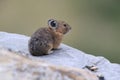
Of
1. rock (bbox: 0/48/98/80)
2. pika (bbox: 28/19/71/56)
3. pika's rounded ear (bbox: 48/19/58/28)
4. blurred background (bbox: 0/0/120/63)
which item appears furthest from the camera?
blurred background (bbox: 0/0/120/63)

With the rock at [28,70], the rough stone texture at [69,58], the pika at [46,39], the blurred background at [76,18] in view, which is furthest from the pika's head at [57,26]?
the blurred background at [76,18]

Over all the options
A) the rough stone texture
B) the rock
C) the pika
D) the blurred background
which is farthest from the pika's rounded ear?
the blurred background

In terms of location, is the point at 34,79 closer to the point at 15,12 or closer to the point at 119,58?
the point at 119,58

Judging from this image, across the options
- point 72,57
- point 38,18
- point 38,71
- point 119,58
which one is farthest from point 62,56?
point 38,18

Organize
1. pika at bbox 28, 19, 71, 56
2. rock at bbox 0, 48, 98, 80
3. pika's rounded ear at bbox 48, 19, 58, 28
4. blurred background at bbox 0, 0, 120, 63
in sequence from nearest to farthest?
rock at bbox 0, 48, 98, 80 → pika at bbox 28, 19, 71, 56 → pika's rounded ear at bbox 48, 19, 58, 28 → blurred background at bbox 0, 0, 120, 63

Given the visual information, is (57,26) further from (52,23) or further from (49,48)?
(49,48)

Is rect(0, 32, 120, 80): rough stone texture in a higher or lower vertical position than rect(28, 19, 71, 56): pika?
lower

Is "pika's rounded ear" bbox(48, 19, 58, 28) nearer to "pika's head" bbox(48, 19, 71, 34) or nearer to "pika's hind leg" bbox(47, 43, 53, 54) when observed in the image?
"pika's head" bbox(48, 19, 71, 34)

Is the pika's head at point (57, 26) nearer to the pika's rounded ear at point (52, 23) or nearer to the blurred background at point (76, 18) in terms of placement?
the pika's rounded ear at point (52, 23)
